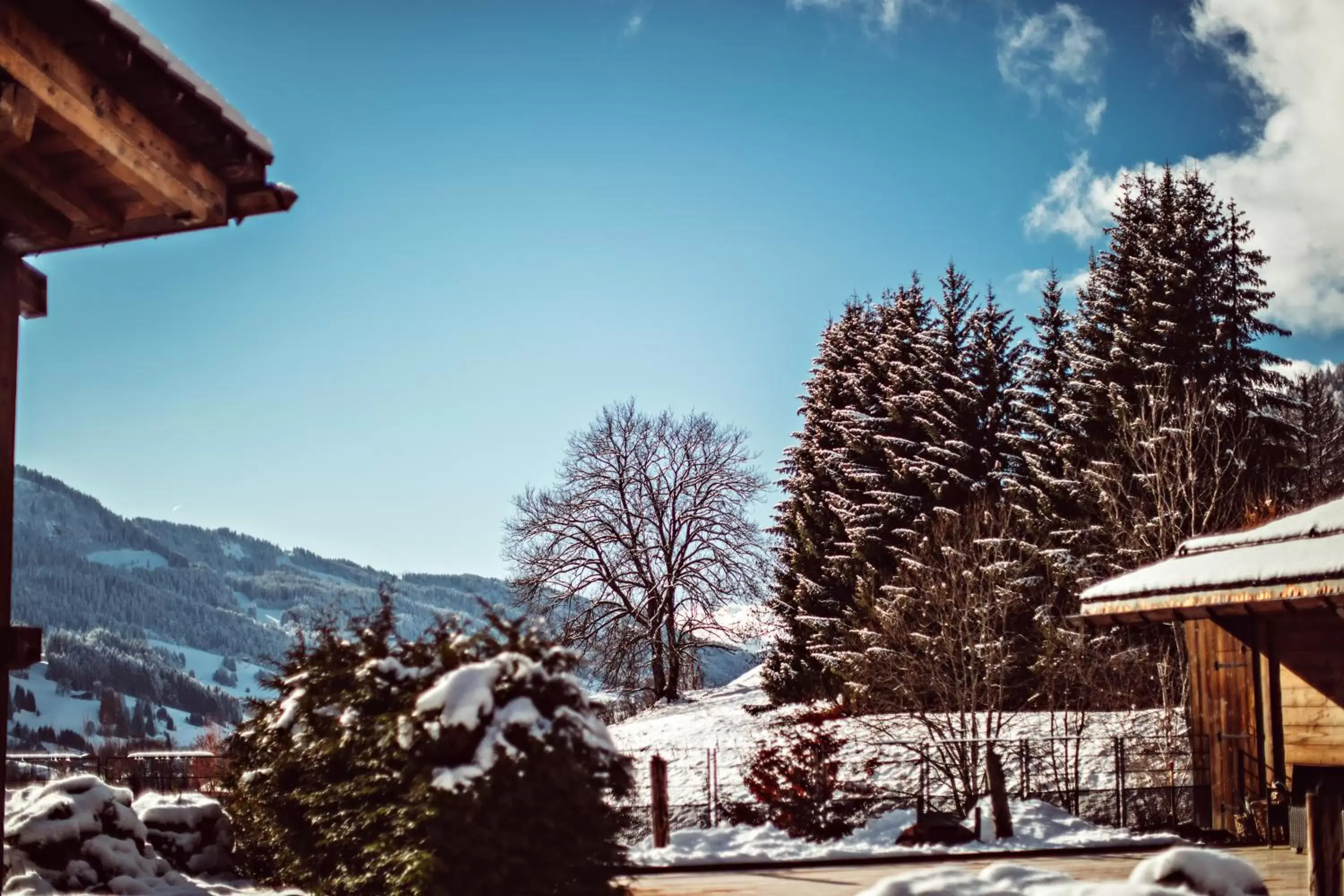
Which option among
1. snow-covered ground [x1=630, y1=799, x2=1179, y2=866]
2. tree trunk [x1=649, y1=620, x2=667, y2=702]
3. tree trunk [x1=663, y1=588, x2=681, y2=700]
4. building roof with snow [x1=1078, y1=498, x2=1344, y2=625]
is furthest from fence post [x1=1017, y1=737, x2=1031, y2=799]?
tree trunk [x1=649, y1=620, x2=667, y2=702]

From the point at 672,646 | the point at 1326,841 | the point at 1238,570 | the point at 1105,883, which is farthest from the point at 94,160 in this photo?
the point at 672,646

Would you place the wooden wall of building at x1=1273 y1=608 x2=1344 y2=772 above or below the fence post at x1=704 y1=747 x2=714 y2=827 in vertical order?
above

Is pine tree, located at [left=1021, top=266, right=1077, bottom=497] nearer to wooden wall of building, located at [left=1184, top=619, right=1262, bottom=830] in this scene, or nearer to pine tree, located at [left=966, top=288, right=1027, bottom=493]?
pine tree, located at [left=966, top=288, right=1027, bottom=493]

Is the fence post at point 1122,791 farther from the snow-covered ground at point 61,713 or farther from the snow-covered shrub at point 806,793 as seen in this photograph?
the snow-covered ground at point 61,713

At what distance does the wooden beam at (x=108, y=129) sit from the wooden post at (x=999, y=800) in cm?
1233

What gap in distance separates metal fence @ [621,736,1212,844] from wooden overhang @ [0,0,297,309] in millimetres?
11023

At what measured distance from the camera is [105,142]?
6156 millimetres

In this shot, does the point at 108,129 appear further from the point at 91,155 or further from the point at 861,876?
the point at 861,876

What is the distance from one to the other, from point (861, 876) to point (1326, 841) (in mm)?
6394

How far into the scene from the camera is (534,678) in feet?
21.0

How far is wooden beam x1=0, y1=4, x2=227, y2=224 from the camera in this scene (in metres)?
5.56

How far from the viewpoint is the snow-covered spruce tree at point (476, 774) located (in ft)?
20.0

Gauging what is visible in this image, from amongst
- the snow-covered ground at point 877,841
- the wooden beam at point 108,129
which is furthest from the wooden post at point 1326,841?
the snow-covered ground at point 877,841

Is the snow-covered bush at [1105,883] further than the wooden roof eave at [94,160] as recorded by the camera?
No
